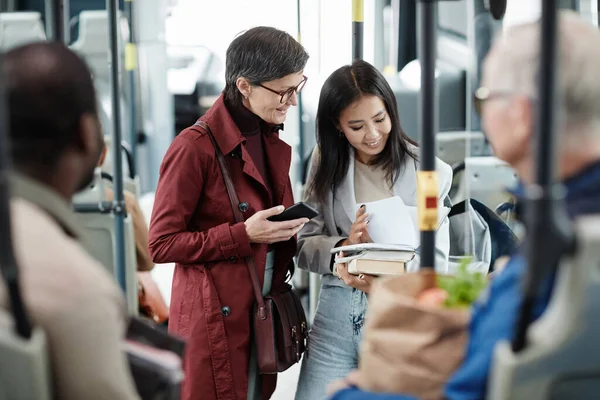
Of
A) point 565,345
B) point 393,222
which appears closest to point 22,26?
point 393,222

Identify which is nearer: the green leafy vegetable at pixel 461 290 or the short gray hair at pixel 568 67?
the short gray hair at pixel 568 67

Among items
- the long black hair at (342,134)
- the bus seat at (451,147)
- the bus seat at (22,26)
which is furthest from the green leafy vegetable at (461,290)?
the bus seat at (22,26)

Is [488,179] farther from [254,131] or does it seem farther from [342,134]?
[254,131]

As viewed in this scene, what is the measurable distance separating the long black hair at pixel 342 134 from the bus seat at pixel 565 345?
1.62 metres

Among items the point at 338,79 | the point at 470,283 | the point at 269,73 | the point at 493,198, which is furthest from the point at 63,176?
the point at 493,198

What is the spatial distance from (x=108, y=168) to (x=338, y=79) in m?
1.66

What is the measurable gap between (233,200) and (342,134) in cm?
52

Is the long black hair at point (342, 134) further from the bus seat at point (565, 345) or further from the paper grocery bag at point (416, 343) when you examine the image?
the bus seat at point (565, 345)

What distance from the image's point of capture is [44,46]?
161 centimetres

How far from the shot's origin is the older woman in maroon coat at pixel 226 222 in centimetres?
279

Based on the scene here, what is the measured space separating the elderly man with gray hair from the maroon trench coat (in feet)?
4.33

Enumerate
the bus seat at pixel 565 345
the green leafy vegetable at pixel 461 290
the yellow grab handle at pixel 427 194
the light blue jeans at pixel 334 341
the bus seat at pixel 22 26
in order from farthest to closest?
the bus seat at pixel 22 26, the light blue jeans at pixel 334 341, the yellow grab handle at pixel 427 194, the green leafy vegetable at pixel 461 290, the bus seat at pixel 565 345

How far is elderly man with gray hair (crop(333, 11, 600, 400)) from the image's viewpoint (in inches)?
58.1

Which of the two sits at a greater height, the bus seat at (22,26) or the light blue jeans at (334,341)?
the bus seat at (22,26)
